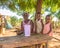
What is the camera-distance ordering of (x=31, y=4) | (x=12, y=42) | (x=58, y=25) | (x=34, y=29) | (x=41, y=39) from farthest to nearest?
1. (x=58, y=25)
2. (x=31, y=4)
3. (x=34, y=29)
4. (x=41, y=39)
5. (x=12, y=42)

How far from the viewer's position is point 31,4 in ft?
26.5

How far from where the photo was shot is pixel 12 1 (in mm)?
8500

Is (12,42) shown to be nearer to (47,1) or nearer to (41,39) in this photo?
(41,39)

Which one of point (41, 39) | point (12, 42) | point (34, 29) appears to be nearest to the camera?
point (12, 42)

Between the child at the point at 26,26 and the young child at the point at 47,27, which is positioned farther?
the young child at the point at 47,27

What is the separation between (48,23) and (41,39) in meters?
0.85

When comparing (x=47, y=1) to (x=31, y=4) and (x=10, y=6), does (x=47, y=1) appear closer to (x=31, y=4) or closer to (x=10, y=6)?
(x=31, y=4)

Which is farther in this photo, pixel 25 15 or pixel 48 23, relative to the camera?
pixel 48 23

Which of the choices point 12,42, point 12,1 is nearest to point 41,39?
point 12,42

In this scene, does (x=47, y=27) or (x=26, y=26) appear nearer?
(x=26, y=26)

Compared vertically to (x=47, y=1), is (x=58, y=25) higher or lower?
lower

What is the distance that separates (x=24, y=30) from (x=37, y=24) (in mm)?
555

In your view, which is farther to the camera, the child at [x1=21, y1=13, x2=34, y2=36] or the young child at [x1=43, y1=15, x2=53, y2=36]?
the young child at [x1=43, y1=15, x2=53, y2=36]

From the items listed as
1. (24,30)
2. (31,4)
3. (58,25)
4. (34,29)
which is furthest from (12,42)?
(58,25)
